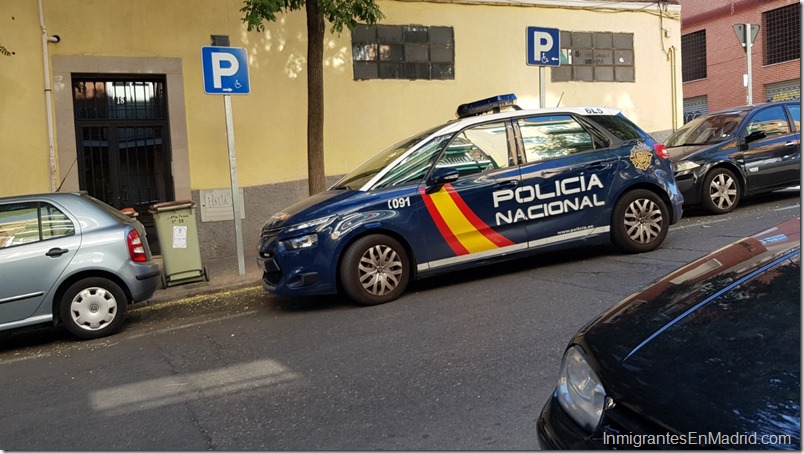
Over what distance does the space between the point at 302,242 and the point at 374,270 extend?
74 cm

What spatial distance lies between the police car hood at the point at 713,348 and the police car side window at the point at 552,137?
4.45 metres

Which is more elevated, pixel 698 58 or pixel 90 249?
pixel 698 58

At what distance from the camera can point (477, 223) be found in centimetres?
673

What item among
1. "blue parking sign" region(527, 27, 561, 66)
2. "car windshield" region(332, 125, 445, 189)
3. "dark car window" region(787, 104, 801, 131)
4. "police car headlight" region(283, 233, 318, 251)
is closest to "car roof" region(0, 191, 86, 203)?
"police car headlight" region(283, 233, 318, 251)

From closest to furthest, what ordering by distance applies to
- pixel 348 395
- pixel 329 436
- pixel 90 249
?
1. pixel 329 436
2. pixel 348 395
3. pixel 90 249

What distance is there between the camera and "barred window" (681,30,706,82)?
2906cm

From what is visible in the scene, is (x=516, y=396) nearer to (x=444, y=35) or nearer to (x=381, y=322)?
(x=381, y=322)

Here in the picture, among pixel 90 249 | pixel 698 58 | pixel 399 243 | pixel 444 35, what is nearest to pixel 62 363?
pixel 90 249

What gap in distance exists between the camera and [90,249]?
6273 mm

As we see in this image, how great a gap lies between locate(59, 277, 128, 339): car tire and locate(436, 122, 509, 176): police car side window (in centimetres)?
341

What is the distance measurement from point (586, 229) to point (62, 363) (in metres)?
5.23

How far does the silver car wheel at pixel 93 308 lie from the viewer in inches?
247

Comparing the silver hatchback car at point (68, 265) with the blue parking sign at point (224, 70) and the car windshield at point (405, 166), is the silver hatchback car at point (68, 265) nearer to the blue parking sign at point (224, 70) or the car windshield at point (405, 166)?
the car windshield at point (405, 166)

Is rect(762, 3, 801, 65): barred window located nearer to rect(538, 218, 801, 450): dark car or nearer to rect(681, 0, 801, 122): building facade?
rect(681, 0, 801, 122): building facade
